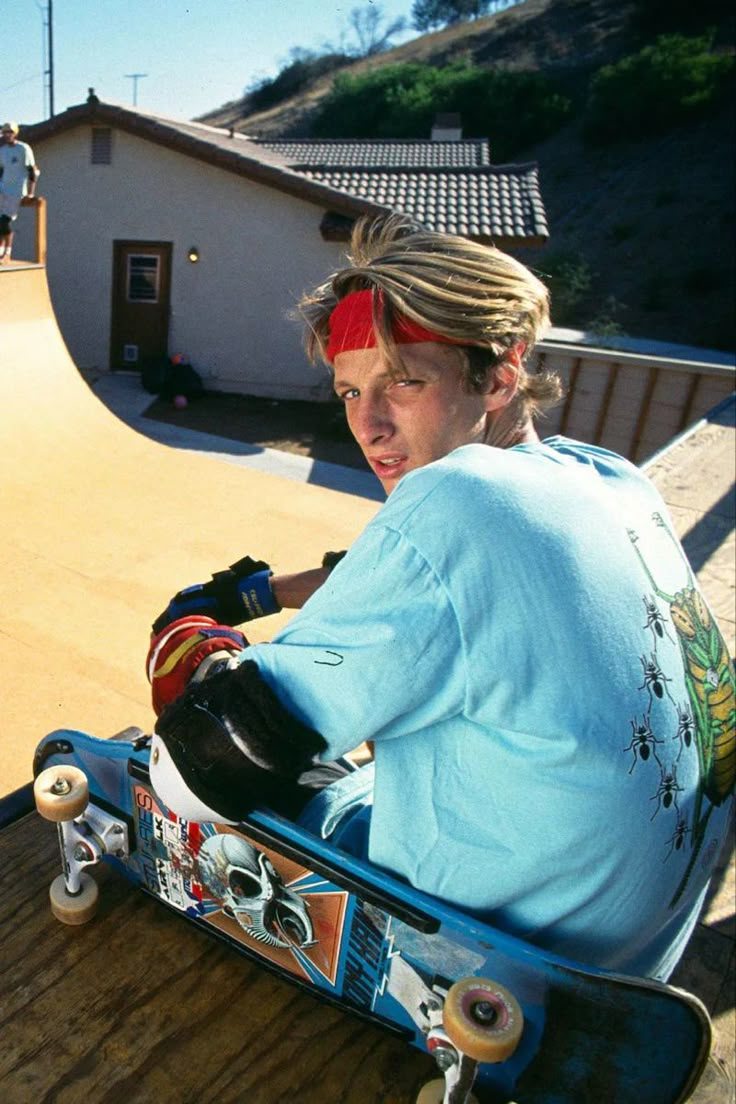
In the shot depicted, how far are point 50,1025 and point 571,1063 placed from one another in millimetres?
946

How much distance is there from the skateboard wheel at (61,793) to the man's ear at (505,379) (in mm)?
1038

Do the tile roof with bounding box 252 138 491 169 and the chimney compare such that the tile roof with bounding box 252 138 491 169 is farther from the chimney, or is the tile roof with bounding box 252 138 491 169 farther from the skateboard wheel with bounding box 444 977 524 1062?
the skateboard wheel with bounding box 444 977 524 1062

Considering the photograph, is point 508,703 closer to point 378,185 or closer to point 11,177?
point 11,177

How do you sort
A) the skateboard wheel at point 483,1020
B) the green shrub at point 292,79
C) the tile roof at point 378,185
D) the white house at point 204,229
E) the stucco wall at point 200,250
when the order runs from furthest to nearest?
the green shrub at point 292,79 → the stucco wall at point 200,250 → the white house at point 204,229 → the tile roof at point 378,185 → the skateboard wheel at point 483,1020

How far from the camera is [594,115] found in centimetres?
3675

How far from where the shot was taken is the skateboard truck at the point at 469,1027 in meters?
0.94

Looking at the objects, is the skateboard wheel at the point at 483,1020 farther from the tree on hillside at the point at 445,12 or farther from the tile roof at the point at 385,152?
the tree on hillside at the point at 445,12

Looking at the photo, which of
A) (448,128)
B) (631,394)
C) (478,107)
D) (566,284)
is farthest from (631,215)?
(631,394)

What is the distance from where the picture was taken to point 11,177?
994cm

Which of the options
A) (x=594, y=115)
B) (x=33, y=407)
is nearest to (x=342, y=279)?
(x=33, y=407)

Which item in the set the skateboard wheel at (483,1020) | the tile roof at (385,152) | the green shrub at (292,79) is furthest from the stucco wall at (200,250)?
the green shrub at (292,79)

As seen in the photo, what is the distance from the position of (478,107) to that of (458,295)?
43.1 m

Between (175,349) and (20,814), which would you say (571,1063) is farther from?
(175,349)

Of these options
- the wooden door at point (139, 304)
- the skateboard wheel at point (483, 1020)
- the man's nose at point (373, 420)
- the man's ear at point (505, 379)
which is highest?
the man's ear at point (505, 379)
